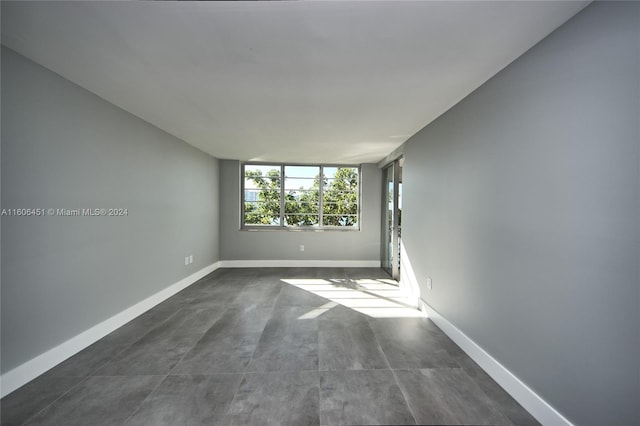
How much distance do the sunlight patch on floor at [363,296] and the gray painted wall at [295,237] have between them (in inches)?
43.6

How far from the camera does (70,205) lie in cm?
234

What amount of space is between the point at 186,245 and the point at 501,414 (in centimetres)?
450

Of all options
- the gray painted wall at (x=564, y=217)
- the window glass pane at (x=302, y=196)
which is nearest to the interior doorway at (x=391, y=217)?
the window glass pane at (x=302, y=196)

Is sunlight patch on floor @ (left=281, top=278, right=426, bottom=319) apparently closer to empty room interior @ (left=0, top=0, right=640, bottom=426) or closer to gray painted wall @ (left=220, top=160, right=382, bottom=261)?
empty room interior @ (left=0, top=0, right=640, bottom=426)

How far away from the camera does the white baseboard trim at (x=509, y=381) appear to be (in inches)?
62.0

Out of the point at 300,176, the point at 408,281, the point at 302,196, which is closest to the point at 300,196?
the point at 302,196

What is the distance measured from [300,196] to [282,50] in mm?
4357

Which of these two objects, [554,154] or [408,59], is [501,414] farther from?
[408,59]

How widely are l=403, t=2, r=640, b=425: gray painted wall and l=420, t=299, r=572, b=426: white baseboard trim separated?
0.06 metres

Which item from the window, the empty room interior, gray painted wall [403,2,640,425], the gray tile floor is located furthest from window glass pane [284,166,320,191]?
gray painted wall [403,2,640,425]

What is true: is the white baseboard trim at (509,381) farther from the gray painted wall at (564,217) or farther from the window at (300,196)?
the window at (300,196)

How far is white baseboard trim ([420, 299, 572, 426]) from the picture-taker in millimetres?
1575

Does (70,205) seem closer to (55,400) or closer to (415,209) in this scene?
(55,400)

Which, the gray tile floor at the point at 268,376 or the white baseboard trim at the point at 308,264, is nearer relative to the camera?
the gray tile floor at the point at 268,376
